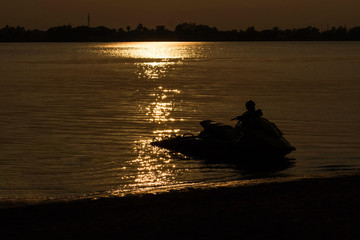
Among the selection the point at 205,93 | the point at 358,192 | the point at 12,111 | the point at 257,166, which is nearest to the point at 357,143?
the point at 257,166

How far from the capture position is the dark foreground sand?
8.55 metres

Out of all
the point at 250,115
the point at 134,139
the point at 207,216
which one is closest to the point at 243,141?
the point at 250,115

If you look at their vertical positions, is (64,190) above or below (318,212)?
below

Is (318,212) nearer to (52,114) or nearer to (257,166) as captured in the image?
(257,166)

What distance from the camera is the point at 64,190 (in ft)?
46.9

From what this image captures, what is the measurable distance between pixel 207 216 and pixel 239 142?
8358 mm

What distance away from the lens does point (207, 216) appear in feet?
31.3

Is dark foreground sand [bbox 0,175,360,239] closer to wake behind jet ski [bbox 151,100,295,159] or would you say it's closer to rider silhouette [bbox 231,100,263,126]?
wake behind jet ski [bbox 151,100,295,159]

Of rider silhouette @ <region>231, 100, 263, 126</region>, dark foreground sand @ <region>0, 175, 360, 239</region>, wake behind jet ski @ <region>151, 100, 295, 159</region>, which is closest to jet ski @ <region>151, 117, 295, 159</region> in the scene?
wake behind jet ski @ <region>151, 100, 295, 159</region>

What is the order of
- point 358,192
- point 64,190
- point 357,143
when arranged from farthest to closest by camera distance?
point 357,143 → point 64,190 → point 358,192

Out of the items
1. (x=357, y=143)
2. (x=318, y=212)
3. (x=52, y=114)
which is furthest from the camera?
(x=52, y=114)

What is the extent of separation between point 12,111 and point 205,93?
55.1ft

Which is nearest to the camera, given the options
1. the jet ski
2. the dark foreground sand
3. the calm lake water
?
the dark foreground sand

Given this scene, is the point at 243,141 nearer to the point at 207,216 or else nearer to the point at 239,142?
the point at 239,142
